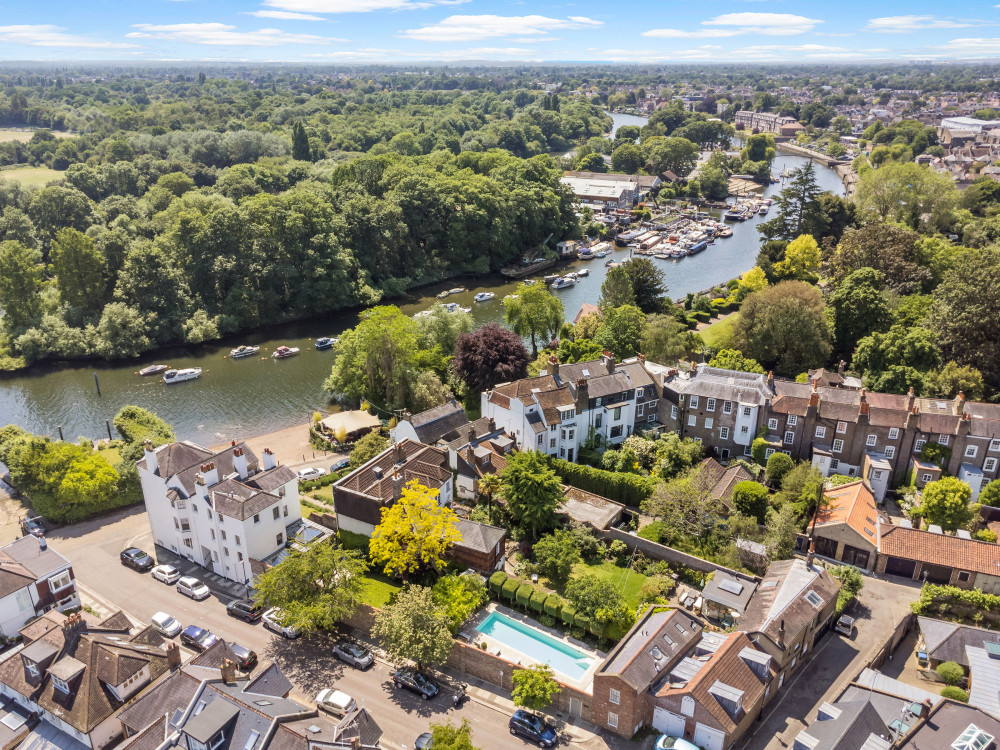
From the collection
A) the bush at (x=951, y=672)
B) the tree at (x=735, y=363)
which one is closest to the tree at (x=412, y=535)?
the bush at (x=951, y=672)

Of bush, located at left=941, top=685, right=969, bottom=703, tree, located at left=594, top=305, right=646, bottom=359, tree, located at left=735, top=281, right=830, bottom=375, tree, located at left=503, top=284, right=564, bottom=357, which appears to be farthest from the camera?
tree, located at left=503, top=284, right=564, bottom=357

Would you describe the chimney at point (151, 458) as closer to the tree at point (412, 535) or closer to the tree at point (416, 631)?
the tree at point (412, 535)

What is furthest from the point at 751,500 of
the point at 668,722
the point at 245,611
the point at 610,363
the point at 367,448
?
the point at 245,611

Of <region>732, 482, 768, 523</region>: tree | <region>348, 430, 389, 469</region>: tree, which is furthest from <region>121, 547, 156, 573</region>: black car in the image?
<region>732, 482, 768, 523</region>: tree

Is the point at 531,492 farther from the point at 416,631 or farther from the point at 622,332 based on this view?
the point at 622,332

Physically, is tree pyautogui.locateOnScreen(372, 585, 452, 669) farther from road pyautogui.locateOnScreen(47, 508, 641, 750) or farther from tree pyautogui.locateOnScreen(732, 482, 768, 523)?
tree pyautogui.locateOnScreen(732, 482, 768, 523)
